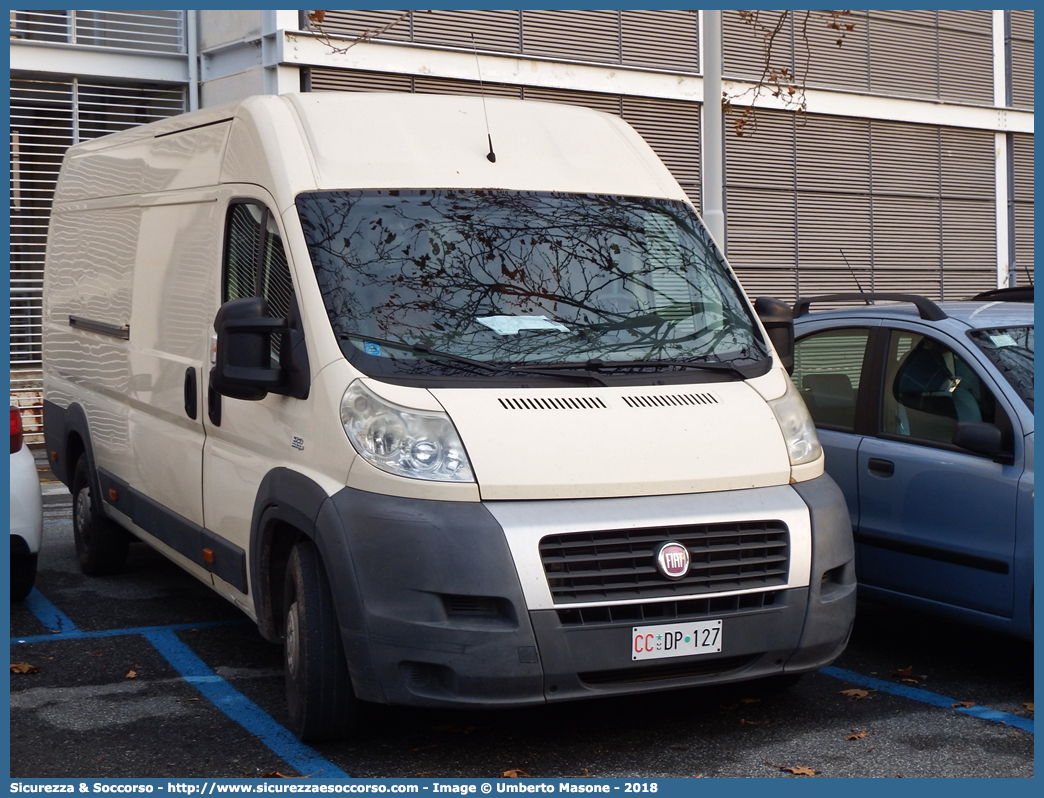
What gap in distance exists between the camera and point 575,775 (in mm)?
4574

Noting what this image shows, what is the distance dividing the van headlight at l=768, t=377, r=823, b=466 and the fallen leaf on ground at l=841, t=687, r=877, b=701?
114 cm

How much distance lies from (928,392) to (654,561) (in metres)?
2.14

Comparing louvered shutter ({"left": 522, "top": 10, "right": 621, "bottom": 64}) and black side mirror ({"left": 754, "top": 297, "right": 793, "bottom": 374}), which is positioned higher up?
louvered shutter ({"left": 522, "top": 10, "right": 621, "bottom": 64})

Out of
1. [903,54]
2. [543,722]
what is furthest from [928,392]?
[903,54]

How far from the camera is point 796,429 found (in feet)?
16.5

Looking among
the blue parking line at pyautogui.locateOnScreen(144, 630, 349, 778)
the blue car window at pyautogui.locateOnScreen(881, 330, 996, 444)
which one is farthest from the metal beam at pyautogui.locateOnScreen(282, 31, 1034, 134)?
the blue car window at pyautogui.locateOnScreen(881, 330, 996, 444)

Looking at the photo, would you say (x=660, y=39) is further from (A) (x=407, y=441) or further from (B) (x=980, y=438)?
(A) (x=407, y=441)

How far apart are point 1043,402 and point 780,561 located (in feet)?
4.75

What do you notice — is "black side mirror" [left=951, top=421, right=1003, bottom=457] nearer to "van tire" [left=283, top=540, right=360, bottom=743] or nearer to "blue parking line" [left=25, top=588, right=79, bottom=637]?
"van tire" [left=283, top=540, right=360, bottom=743]

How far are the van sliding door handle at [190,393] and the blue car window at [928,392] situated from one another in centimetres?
316

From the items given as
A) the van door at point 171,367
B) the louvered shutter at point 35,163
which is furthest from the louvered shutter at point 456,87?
the van door at point 171,367

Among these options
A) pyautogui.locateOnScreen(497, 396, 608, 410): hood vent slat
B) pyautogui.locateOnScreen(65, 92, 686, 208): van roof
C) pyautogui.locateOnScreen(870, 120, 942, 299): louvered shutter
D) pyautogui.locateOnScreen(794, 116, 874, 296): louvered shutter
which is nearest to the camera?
pyautogui.locateOnScreen(497, 396, 608, 410): hood vent slat

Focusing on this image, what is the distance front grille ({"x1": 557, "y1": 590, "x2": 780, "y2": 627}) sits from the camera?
4445 mm

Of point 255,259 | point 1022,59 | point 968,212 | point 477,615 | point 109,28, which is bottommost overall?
point 477,615
